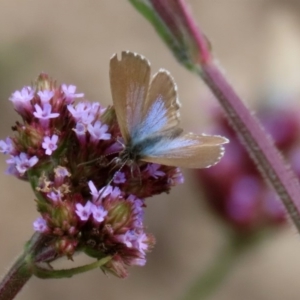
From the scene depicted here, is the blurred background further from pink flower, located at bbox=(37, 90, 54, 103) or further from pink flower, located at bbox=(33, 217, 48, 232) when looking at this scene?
pink flower, located at bbox=(33, 217, 48, 232)

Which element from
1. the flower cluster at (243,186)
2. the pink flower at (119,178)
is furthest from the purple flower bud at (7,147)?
the flower cluster at (243,186)

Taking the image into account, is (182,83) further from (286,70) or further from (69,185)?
(69,185)

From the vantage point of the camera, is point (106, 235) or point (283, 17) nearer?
point (106, 235)

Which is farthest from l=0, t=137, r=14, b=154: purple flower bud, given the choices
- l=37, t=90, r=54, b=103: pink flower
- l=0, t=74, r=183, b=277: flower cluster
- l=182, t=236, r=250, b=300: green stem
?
l=182, t=236, r=250, b=300: green stem

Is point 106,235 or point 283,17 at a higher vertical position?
point 283,17

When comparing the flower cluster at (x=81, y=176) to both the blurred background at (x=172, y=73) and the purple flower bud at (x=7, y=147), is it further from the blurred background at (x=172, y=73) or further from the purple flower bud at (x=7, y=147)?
the blurred background at (x=172, y=73)

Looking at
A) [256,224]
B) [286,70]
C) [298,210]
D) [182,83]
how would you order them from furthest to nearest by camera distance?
[182,83], [286,70], [256,224], [298,210]

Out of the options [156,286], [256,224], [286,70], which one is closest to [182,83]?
[286,70]
